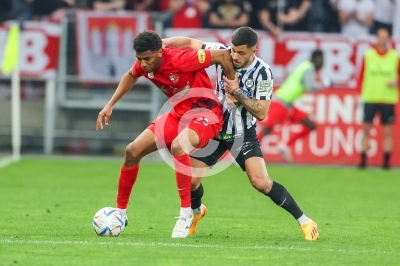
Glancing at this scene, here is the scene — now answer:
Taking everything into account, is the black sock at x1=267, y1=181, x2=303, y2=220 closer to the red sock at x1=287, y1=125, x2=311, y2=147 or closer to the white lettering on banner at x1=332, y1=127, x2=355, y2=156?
the red sock at x1=287, y1=125, x2=311, y2=147

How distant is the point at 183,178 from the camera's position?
877cm

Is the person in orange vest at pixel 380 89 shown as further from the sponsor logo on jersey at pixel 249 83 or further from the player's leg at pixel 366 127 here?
the sponsor logo on jersey at pixel 249 83

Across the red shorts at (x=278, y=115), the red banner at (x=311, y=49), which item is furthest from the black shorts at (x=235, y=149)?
the red banner at (x=311, y=49)

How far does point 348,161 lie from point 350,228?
8874 mm

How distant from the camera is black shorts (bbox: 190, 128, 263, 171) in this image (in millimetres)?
9203

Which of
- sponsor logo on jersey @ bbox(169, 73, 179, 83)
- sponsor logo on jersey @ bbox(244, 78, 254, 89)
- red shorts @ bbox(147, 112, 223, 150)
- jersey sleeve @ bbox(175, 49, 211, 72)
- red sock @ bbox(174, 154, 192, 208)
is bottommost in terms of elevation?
red sock @ bbox(174, 154, 192, 208)

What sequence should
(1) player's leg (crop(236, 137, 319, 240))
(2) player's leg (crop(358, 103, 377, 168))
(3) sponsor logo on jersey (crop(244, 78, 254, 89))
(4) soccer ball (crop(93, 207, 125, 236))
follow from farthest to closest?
1. (2) player's leg (crop(358, 103, 377, 168))
2. (3) sponsor logo on jersey (crop(244, 78, 254, 89))
3. (1) player's leg (crop(236, 137, 319, 240))
4. (4) soccer ball (crop(93, 207, 125, 236))

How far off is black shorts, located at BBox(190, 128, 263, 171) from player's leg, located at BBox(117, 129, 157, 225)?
59 cm

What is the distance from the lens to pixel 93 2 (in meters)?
20.1

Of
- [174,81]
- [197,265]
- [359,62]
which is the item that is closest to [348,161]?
[359,62]

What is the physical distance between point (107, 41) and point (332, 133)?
16.0ft

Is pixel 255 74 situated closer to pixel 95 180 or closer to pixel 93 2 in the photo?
pixel 95 180

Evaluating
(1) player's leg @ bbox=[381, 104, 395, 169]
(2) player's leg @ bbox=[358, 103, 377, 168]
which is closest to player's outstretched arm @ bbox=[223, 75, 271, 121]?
(2) player's leg @ bbox=[358, 103, 377, 168]

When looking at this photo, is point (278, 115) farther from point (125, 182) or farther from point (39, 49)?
point (125, 182)
